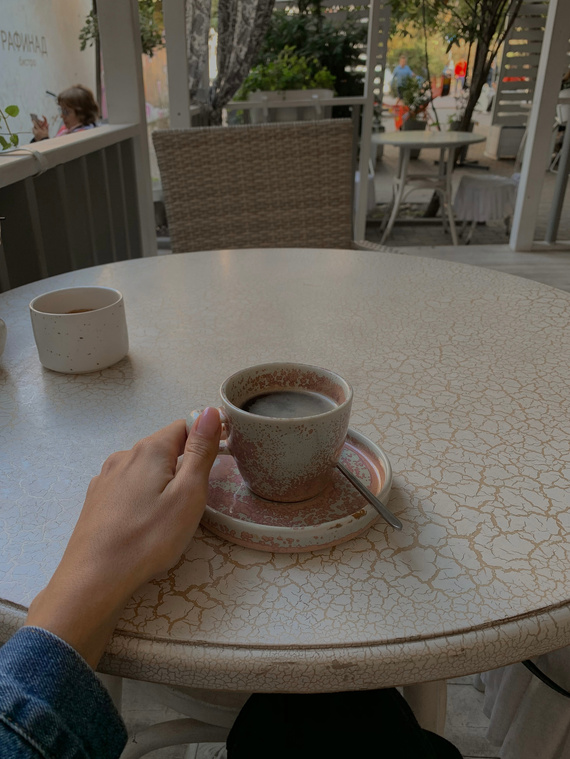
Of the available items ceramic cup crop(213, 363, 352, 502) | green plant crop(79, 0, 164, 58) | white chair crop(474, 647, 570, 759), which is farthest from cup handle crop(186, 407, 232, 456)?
green plant crop(79, 0, 164, 58)

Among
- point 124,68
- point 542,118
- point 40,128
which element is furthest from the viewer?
point 542,118

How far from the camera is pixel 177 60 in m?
2.95

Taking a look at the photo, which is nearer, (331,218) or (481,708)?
(481,708)

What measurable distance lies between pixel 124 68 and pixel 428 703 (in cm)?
225

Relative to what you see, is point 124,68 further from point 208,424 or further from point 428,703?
point 428,703

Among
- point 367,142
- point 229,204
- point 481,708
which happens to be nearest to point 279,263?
point 229,204

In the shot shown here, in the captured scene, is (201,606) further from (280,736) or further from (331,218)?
(331,218)

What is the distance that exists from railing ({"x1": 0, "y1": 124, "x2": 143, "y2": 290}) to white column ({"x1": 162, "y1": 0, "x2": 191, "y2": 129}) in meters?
0.88

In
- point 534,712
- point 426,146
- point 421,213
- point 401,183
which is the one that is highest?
point 426,146

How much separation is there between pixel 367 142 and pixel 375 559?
3.69 meters

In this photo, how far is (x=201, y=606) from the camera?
0.41 meters

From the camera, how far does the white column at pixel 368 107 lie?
3316 millimetres

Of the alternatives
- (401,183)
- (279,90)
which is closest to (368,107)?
(279,90)

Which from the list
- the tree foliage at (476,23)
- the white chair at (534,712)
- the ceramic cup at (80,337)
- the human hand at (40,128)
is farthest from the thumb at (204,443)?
the tree foliage at (476,23)
